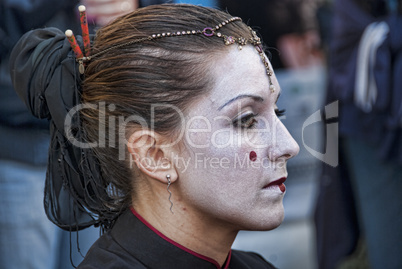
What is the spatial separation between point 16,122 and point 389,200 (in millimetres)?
2119

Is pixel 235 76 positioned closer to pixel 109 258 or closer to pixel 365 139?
pixel 109 258

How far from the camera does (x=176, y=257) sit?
5.11ft

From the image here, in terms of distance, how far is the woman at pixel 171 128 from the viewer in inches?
60.1

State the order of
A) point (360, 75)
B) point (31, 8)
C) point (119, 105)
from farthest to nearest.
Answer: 1. point (360, 75)
2. point (31, 8)
3. point (119, 105)

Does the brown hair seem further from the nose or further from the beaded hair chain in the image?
the nose

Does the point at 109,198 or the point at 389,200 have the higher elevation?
the point at 109,198

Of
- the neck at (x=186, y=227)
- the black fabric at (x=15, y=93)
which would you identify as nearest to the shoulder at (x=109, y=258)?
the neck at (x=186, y=227)

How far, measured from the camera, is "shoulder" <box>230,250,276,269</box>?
1788 mm

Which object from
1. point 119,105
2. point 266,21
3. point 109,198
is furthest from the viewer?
point 266,21

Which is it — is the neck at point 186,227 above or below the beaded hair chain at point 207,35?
below

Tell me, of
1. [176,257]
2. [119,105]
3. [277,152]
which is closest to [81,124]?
[119,105]

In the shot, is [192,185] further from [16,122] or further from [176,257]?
[16,122]

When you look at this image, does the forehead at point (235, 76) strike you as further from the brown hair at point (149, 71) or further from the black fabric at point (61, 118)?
the black fabric at point (61, 118)

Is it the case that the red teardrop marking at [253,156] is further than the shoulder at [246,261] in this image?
No
